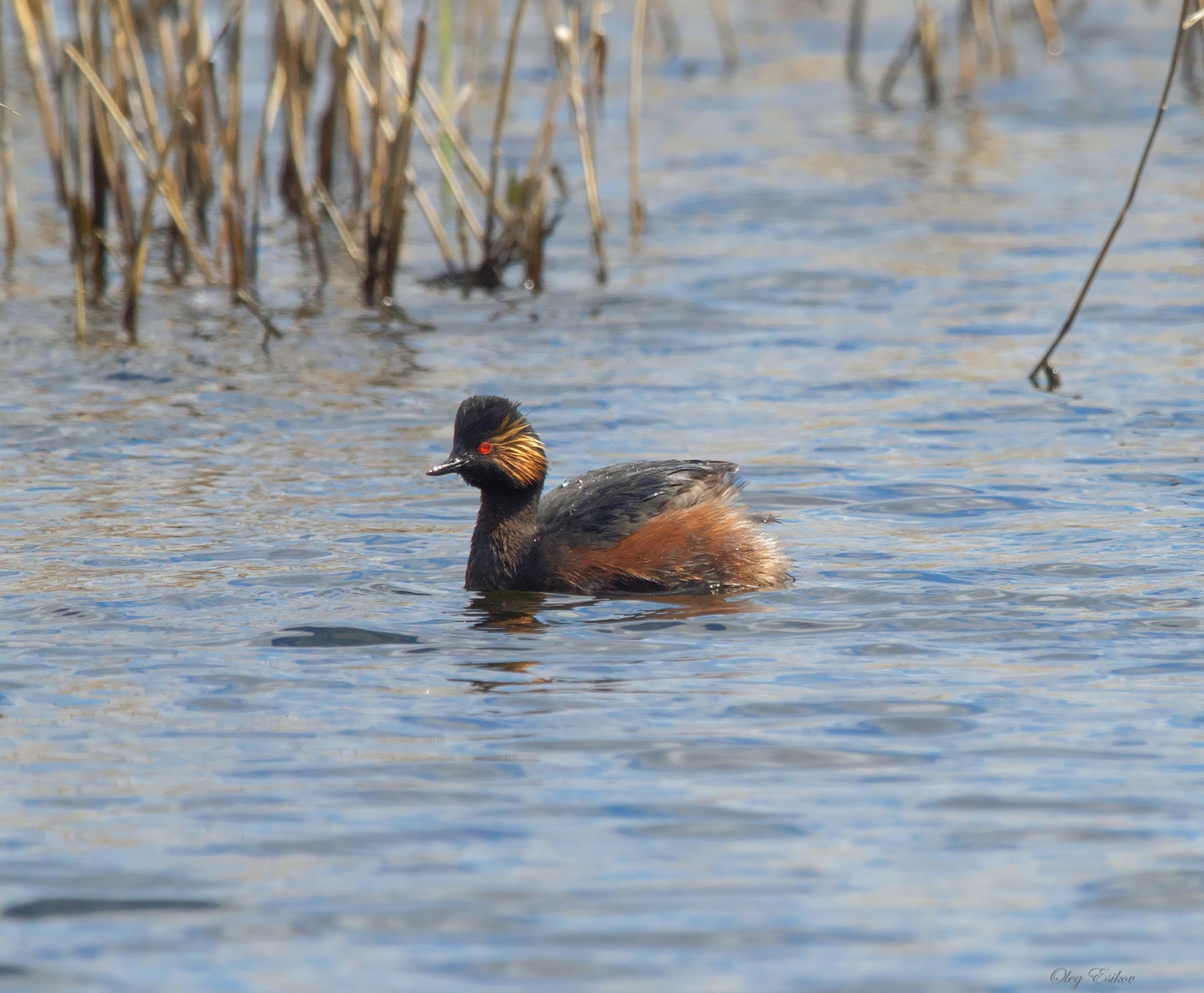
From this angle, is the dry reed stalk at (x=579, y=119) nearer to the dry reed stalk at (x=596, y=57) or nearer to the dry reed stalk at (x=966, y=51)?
the dry reed stalk at (x=596, y=57)

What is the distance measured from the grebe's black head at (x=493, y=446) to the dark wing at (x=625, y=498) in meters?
0.22

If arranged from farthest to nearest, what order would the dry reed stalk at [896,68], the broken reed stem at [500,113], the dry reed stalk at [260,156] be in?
the dry reed stalk at [896,68]
the broken reed stem at [500,113]
the dry reed stalk at [260,156]

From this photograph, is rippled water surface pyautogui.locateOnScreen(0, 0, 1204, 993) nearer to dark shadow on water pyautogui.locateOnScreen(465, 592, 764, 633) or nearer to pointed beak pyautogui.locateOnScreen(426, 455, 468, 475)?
dark shadow on water pyautogui.locateOnScreen(465, 592, 764, 633)

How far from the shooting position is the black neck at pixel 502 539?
7.66 metres

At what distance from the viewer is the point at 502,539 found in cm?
778

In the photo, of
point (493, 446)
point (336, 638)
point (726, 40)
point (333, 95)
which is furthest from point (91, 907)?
point (726, 40)

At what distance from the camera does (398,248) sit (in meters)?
12.6

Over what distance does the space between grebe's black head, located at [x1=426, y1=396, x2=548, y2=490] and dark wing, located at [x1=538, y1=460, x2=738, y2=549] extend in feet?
0.73

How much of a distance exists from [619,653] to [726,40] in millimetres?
16882

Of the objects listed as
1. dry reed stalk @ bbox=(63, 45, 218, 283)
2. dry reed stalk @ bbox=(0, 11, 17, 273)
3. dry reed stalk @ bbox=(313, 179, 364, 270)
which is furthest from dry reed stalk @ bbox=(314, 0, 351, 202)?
dry reed stalk @ bbox=(0, 11, 17, 273)

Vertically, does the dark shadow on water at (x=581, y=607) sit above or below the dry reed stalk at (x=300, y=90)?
below

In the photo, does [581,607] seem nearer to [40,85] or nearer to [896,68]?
[40,85]

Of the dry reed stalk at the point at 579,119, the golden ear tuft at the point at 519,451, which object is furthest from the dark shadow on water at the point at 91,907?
the dry reed stalk at the point at 579,119

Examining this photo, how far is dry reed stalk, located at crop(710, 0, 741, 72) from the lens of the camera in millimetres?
22016
